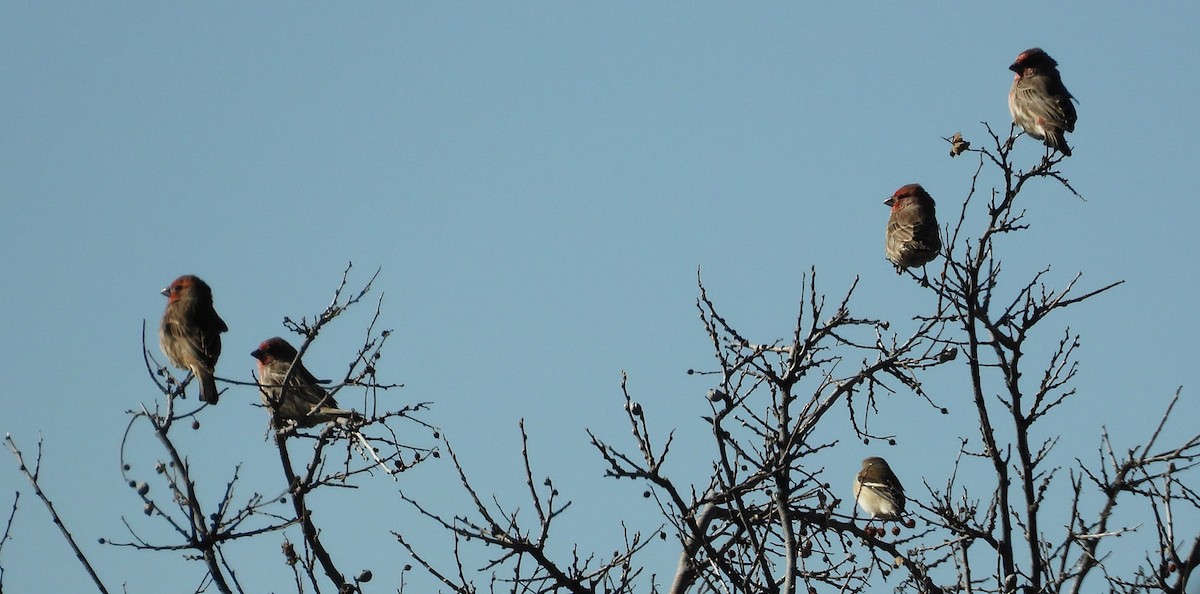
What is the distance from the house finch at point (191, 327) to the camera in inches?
390

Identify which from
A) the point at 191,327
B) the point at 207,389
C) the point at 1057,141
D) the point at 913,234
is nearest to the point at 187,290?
the point at 191,327

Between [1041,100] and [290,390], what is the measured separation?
6435mm

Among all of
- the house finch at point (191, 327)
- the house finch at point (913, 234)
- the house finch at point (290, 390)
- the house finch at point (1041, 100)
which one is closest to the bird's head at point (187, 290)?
the house finch at point (191, 327)

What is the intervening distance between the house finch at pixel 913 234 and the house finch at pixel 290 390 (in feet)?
13.6

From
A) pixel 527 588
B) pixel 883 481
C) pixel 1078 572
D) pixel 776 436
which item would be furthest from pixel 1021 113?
pixel 527 588

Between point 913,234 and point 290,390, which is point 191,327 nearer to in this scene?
point 290,390

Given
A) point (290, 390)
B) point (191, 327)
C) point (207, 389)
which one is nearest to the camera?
point (290, 390)

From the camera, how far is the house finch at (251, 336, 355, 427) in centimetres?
888

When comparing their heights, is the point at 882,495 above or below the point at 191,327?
below

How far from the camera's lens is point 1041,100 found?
11719mm

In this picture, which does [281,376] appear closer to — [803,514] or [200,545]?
[200,545]

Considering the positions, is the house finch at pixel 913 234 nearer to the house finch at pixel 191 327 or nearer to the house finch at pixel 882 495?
the house finch at pixel 882 495

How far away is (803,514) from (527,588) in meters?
1.58

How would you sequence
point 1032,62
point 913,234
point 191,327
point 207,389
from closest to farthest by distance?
point 207,389 → point 191,327 → point 913,234 → point 1032,62
